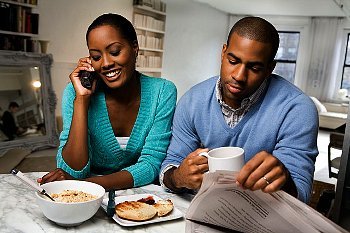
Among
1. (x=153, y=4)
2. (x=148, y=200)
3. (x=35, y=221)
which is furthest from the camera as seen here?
(x=153, y=4)

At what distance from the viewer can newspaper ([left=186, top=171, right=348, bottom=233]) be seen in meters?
0.72

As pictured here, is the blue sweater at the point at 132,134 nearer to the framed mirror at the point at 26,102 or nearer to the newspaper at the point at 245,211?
the newspaper at the point at 245,211

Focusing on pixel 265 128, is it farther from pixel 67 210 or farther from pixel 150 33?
pixel 150 33


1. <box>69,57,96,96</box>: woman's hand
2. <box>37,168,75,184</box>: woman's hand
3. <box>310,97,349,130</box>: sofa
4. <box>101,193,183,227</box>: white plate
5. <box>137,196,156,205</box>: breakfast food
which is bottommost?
<box>310,97,349,130</box>: sofa

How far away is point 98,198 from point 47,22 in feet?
13.1

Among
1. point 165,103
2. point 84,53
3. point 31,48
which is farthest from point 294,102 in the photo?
point 84,53

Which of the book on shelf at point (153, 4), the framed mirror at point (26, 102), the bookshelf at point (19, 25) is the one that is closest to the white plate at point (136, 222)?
the framed mirror at point (26, 102)

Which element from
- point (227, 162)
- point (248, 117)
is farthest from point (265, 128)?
point (227, 162)

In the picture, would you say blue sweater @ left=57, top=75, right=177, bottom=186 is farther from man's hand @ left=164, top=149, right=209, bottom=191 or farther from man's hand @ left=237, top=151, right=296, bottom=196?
man's hand @ left=237, top=151, right=296, bottom=196

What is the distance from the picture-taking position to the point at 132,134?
4.53 feet

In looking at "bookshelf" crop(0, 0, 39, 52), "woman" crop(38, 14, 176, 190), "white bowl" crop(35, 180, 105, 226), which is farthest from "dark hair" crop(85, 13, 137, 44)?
"bookshelf" crop(0, 0, 39, 52)

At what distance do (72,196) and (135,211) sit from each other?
0.17 m

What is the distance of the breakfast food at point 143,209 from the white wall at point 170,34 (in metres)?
3.76

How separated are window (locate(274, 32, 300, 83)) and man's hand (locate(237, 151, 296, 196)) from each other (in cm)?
886
